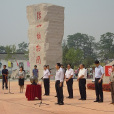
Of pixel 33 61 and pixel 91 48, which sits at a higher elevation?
pixel 91 48

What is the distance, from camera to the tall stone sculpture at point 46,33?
75.1 feet

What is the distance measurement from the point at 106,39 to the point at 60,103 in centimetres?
6529

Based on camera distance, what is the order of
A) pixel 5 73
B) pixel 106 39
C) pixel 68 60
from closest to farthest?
pixel 5 73 < pixel 68 60 < pixel 106 39

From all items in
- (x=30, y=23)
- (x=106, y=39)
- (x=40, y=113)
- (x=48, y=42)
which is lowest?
(x=40, y=113)

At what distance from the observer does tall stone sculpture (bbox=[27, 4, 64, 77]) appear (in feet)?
75.1

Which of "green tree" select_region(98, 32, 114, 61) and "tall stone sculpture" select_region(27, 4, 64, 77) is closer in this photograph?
"tall stone sculpture" select_region(27, 4, 64, 77)

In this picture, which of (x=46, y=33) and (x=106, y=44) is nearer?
(x=46, y=33)

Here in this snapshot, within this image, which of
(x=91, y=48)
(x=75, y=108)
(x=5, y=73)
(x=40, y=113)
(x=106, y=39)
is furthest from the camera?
(x=91, y=48)

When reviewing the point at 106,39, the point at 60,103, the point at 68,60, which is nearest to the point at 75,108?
the point at 60,103

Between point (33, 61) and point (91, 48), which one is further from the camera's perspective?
point (91, 48)

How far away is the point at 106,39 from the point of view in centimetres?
7388

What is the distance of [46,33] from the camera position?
2294 centimetres

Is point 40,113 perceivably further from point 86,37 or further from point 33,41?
point 86,37

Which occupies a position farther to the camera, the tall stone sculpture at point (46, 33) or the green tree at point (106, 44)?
the green tree at point (106, 44)
